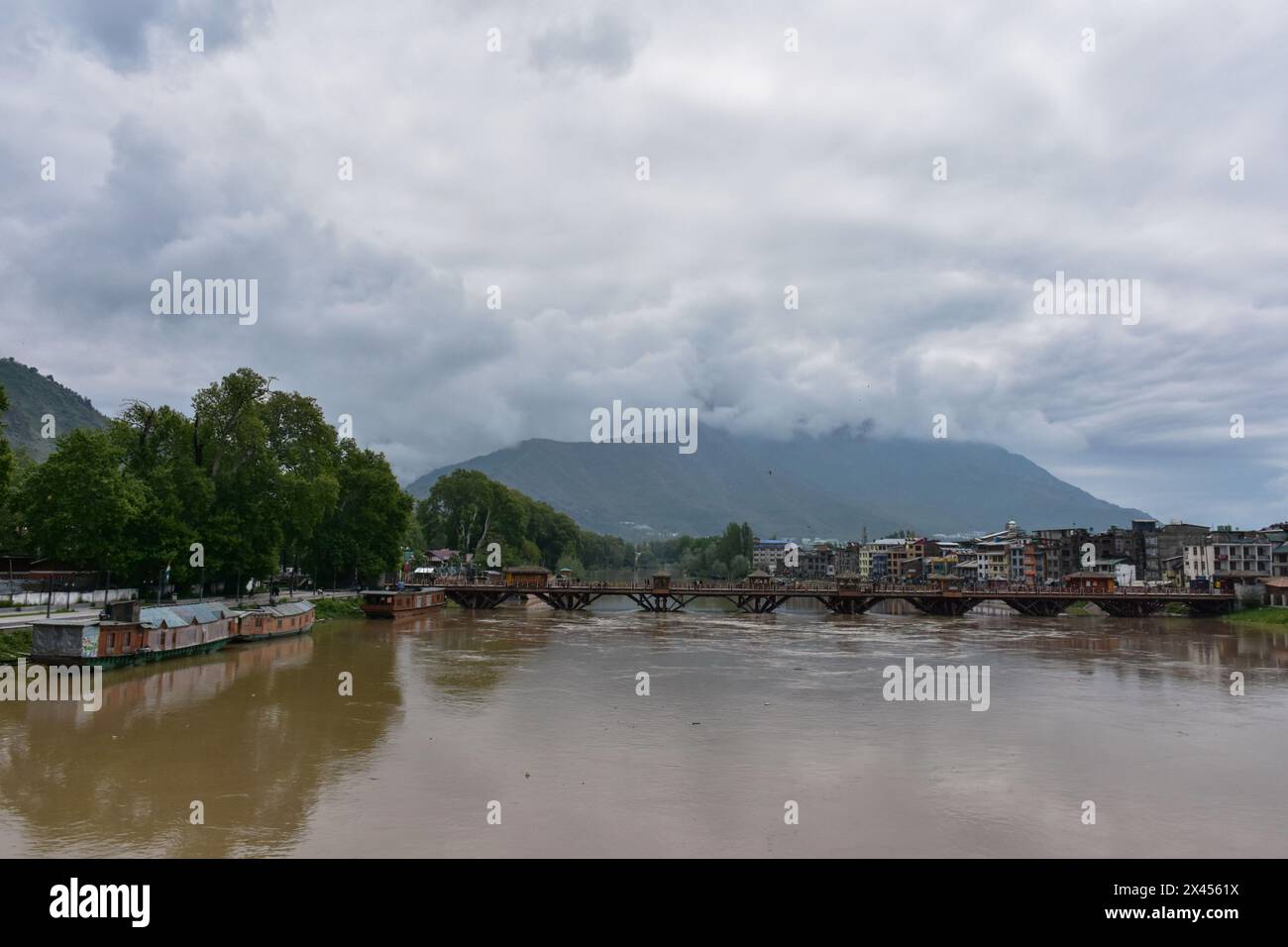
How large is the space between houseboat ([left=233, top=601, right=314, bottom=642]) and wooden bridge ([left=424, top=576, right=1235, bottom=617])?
2607cm

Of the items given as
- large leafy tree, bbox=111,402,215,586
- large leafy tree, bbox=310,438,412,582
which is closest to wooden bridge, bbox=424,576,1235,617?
large leafy tree, bbox=310,438,412,582

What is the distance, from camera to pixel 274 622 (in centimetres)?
4797

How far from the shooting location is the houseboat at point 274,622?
45031 mm

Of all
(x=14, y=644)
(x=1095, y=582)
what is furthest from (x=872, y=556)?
(x=14, y=644)

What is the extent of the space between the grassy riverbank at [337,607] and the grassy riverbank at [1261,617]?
7595cm

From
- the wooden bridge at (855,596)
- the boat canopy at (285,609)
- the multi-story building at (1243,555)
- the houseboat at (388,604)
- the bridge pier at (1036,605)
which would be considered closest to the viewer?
the boat canopy at (285,609)

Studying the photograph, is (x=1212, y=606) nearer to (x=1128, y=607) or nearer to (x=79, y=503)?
(x=1128, y=607)

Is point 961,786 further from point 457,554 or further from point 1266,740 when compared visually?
point 457,554

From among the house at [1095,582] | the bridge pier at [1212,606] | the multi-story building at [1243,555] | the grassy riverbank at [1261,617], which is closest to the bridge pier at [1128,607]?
the house at [1095,582]

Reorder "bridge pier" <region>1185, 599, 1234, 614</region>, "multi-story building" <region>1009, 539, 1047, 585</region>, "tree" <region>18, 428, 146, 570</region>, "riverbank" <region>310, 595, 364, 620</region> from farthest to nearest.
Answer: "multi-story building" <region>1009, 539, 1047, 585</region> < "bridge pier" <region>1185, 599, 1234, 614</region> < "riverbank" <region>310, 595, 364, 620</region> < "tree" <region>18, 428, 146, 570</region>

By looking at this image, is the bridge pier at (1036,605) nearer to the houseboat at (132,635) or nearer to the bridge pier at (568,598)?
the bridge pier at (568,598)

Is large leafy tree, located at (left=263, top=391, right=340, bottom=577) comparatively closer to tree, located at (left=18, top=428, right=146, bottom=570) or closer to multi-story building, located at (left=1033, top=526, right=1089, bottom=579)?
tree, located at (left=18, top=428, right=146, bottom=570)

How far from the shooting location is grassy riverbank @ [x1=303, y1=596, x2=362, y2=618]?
2493 inches

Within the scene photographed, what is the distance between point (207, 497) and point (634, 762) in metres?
40.3
